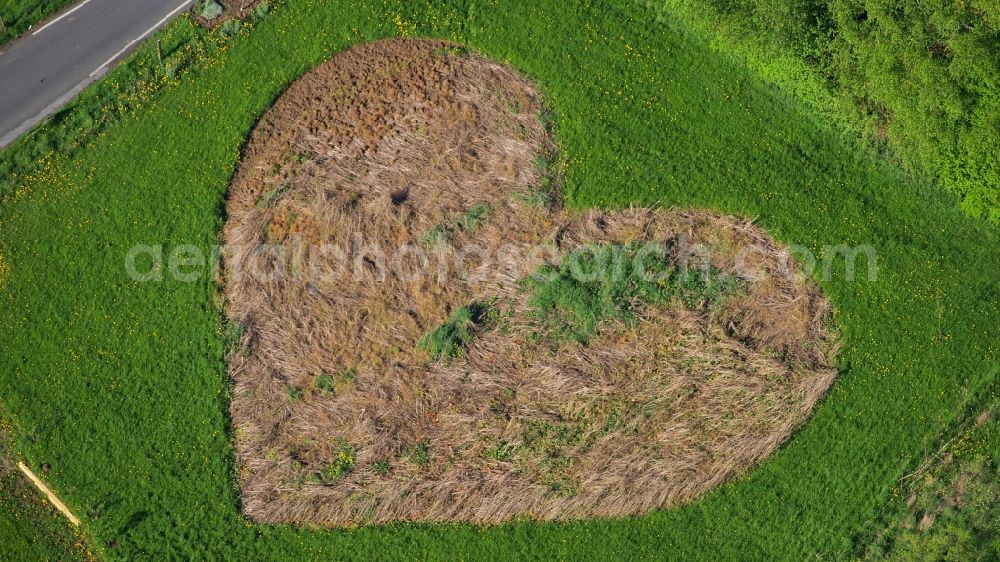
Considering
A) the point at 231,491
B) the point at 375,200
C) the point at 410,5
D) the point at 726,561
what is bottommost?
the point at 726,561

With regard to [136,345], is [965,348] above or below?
below

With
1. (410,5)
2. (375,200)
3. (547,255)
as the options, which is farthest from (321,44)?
(547,255)

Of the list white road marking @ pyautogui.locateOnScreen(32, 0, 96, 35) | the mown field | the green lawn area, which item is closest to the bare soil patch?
the mown field

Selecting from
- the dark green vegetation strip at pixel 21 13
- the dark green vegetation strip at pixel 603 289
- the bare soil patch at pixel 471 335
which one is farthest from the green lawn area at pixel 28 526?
the dark green vegetation strip at pixel 603 289

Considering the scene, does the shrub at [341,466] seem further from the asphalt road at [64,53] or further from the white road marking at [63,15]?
the white road marking at [63,15]

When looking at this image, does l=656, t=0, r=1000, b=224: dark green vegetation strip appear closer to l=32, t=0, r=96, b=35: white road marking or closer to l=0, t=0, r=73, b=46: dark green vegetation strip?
l=32, t=0, r=96, b=35: white road marking

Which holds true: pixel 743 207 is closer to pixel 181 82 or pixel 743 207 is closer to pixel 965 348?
pixel 965 348
